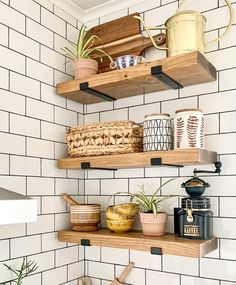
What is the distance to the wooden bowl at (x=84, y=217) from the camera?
1.56 m

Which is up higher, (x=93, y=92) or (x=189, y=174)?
(x=93, y=92)

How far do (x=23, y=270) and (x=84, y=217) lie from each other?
33 centimetres

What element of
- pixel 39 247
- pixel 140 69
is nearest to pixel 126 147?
pixel 140 69

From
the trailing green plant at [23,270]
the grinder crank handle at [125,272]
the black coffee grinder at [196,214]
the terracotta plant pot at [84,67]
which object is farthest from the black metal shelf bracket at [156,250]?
the terracotta plant pot at [84,67]

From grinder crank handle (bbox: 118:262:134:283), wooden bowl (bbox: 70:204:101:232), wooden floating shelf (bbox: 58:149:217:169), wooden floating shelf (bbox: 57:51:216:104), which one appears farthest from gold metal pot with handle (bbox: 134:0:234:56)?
grinder crank handle (bbox: 118:262:134:283)

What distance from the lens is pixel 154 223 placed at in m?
1.39

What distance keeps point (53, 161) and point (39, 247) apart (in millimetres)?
385

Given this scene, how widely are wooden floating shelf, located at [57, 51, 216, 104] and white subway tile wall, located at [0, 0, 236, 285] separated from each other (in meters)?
0.06

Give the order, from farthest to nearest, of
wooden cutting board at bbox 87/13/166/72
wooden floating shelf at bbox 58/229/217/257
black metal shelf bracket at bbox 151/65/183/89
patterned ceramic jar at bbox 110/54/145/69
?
wooden cutting board at bbox 87/13/166/72 → patterned ceramic jar at bbox 110/54/145/69 → black metal shelf bracket at bbox 151/65/183/89 → wooden floating shelf at bbox 58/229/217/257

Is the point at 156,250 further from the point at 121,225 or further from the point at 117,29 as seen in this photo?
the point at 117,29

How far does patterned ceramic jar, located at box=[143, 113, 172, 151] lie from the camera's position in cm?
137

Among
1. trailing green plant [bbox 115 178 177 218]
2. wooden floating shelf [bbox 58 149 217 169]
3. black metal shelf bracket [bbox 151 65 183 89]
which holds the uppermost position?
black metal shelf bracket [bbox 151 65 183 89]

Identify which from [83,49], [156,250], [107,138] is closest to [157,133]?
[107,138]

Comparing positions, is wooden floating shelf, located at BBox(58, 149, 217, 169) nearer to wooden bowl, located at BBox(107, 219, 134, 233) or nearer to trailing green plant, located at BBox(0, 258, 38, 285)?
wooden bowl, located at BBox(107, 219, 134, 233)
